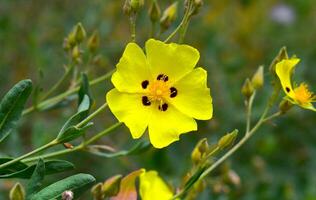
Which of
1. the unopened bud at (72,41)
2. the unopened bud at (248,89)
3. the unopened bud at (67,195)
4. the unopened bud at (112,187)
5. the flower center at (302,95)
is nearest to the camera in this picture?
the unopened bud at (67,195)

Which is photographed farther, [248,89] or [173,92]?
[248,89]

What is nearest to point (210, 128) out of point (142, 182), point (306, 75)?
point (306, 75)

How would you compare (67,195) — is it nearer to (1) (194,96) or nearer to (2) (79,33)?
(1) (194,96)

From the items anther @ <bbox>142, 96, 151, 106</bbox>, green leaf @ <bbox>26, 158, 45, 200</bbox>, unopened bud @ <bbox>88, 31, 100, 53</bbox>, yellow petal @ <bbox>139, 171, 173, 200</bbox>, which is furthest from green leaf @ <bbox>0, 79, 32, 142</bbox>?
unopened bud @ <bbox>88, 31, 100, 53</bbox>

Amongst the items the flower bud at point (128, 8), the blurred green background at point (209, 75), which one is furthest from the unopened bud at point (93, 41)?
the blurred green background at point (209, 75)

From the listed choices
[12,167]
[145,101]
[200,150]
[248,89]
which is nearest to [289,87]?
[248,89]

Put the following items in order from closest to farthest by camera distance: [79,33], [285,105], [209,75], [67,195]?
[67,195] < [285,105] < [79,33] < [209,75]

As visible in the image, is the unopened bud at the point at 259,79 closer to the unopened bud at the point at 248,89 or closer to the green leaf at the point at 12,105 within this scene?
the unopened bud at the point at 248,89

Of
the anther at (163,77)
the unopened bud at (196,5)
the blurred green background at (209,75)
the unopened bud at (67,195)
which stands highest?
the unopened bud at (196,5)
